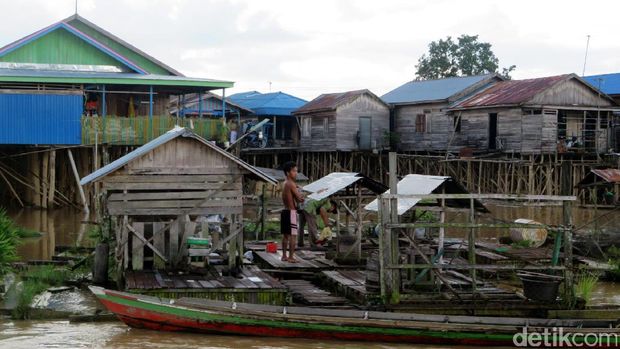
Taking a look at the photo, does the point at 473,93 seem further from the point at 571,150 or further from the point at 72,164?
the point at 72,164

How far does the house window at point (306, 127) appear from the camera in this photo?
40.6 metres

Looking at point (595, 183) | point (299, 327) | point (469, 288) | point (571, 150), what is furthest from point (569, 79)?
point (299, 327)

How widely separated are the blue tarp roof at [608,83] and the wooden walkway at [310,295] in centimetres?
2799

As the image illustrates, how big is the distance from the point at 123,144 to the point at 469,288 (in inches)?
665

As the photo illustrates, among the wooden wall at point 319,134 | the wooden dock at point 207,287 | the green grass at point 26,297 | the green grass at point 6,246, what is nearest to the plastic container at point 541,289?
the wooden dock at point 207,287

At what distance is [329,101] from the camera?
131 feet

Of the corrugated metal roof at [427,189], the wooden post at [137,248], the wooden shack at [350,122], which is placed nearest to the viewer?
the corrugated metal roof at [427,189]

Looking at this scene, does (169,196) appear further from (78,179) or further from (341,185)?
(78,179)

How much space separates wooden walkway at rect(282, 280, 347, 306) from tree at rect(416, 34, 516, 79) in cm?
4099

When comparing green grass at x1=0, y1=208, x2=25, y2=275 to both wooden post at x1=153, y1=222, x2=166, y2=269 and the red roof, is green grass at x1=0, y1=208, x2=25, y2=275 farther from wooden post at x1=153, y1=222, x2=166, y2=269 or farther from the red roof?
the red roof

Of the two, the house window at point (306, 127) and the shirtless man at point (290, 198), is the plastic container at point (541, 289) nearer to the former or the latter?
the shirtless man at point (290, 198)

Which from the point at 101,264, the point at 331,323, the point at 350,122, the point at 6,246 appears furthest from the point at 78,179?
the point at 331,323

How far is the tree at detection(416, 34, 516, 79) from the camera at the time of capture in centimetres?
5316

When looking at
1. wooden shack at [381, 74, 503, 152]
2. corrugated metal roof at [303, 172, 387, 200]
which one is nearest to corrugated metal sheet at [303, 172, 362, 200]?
corrugated metal roof at [303, 172, 387, 200]
